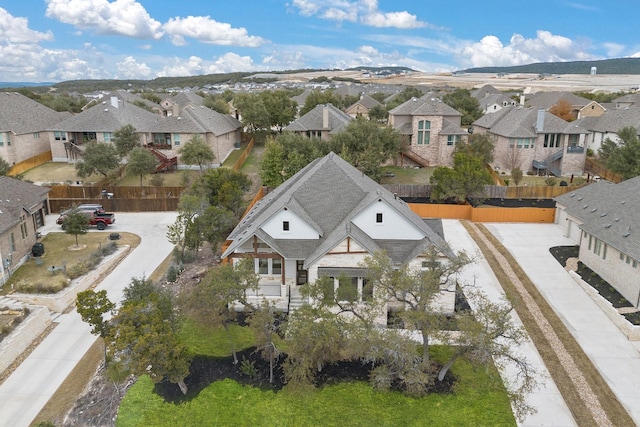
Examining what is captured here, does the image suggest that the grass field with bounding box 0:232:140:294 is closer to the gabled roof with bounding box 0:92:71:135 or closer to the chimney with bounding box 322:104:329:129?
the gabled roof with bounding box 0:92:71:135

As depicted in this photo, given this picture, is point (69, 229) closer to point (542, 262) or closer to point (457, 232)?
point (457, 232)

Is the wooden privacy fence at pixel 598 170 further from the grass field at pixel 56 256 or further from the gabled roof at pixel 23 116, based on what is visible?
the gabled roof at pixel 23 116

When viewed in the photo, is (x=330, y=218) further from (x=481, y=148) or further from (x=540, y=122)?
(x=540, y=122)

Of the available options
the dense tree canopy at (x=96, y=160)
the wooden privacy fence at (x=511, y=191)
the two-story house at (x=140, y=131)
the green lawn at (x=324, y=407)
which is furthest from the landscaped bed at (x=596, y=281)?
the dense tree canopy at (x=96, y=160)

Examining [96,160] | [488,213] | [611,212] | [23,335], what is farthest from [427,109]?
[23,335]

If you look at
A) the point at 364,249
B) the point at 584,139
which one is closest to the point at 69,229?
the point at 364,249

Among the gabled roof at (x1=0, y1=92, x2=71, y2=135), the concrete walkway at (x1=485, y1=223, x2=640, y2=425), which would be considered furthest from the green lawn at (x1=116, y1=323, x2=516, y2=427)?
the gabled roof at (x1=0, y1=92, x2=71, y2=135)
